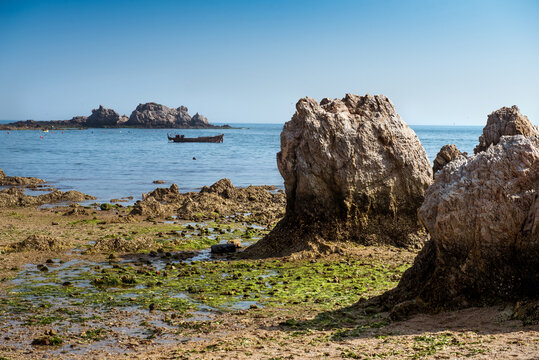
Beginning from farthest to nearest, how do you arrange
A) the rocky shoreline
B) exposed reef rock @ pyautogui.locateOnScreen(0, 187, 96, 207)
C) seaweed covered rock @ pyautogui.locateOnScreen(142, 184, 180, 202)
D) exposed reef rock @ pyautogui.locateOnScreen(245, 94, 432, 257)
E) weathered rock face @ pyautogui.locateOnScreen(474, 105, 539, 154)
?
seaweed covered rock @ pyautogui.locateOnScreen(142, 184, 180, 202) → exposed reef rock @ pyautogui.locateOnScreen(0, 187, 96, 207) → exposed reef rock @ pyautogui.locateOnScreen(245, 94, 432, 257) → weathered rock face @ pyautogui.locateOnScreen(474, 105, 539, 154) → the rocky shoreline

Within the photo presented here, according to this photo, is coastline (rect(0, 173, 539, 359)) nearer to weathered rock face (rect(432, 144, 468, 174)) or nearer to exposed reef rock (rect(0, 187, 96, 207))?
weathered rock face (rect(432, 144, 468, 174))

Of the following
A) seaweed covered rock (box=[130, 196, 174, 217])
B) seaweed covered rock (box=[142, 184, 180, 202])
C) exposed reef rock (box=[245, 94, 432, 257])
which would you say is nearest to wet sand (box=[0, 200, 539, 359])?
exposed reef rock (box=[245, 94, 432, 257])

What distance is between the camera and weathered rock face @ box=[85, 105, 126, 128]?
196750 mm

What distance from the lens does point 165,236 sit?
1788 centimetres

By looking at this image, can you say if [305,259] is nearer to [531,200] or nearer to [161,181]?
[531,200]

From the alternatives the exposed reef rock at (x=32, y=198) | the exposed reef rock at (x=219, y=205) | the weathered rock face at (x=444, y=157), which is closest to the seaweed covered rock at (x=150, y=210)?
the exposed reef rock at (x=219, y=205)

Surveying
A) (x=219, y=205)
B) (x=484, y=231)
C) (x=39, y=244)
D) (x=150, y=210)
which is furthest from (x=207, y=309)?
(x=219, y=205)

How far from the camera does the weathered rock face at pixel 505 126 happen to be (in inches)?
509

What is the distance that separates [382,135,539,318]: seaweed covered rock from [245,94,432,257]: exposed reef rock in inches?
227

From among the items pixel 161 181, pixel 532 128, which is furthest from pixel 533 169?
pixel 161 181

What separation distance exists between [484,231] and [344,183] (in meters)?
6.76

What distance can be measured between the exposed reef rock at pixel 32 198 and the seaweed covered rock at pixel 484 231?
67.0 feet

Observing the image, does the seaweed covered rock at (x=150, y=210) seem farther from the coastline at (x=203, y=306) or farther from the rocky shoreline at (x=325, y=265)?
the coastline at (x=203, y=306)

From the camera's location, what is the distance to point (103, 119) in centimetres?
19662
